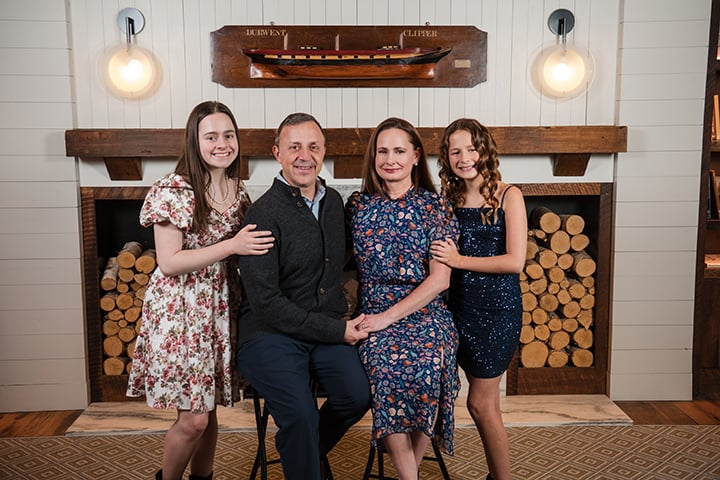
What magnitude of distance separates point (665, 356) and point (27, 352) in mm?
3268

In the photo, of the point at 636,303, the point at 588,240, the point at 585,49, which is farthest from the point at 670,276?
the point at 585,49

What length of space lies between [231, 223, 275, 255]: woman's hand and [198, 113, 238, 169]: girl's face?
278mm

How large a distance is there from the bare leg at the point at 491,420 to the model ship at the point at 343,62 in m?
1.58

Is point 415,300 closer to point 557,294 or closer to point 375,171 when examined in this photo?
point 375,171

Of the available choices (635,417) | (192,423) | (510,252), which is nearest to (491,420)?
(510,252)

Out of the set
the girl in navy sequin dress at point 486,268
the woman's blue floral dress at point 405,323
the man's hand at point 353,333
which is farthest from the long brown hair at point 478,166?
the man's hand at point 353,333

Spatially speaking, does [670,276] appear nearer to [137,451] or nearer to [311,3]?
[311,3]

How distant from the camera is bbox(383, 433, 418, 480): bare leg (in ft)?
7.37

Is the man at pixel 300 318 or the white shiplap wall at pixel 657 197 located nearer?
the man at pixel 300 318

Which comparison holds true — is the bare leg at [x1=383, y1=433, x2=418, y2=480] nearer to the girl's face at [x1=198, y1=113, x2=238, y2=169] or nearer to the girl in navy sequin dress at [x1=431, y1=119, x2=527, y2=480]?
the girl in navy sequin dress at [x1=431, y1=119, x2=527, y2=480]

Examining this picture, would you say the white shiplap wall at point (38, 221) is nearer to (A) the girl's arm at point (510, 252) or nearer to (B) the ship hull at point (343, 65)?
(B) the ship hull at point (343, 65)

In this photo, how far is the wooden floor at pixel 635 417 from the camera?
3328mm

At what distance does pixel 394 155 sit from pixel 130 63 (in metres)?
1.64

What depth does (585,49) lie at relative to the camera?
3475 mm
